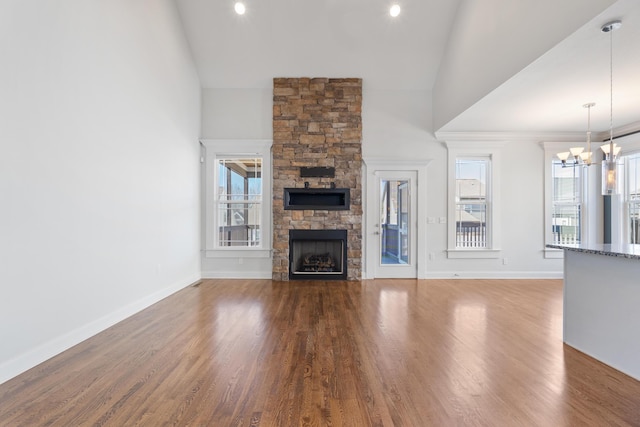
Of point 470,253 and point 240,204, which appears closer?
point 470,253

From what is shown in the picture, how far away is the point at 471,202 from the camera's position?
20.4 feet

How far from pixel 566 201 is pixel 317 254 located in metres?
4.86

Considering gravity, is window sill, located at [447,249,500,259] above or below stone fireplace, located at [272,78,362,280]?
below

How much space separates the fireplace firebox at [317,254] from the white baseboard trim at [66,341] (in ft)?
7.85

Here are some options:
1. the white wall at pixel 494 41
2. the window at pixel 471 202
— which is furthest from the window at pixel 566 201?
the white wall at pixel 494 41

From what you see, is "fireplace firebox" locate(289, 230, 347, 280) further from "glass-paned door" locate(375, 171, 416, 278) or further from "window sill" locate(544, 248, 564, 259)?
"window sill" locate(544, 248, 564, 259)

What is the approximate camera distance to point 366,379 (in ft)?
7.54

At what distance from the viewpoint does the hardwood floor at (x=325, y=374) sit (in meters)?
1.89

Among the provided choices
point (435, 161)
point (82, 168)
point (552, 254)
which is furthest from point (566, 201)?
point (82, 168)

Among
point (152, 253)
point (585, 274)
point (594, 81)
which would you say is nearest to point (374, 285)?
point (585, 274)

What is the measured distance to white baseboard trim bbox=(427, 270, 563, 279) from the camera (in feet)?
20.0

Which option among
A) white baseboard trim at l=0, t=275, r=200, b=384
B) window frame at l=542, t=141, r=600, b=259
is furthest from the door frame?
white baseboard trim at l=0, t=275, r=200, b=384

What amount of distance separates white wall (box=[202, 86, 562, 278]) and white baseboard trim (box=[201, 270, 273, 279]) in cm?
22

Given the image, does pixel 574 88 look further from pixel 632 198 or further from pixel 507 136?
pixel 632 198
